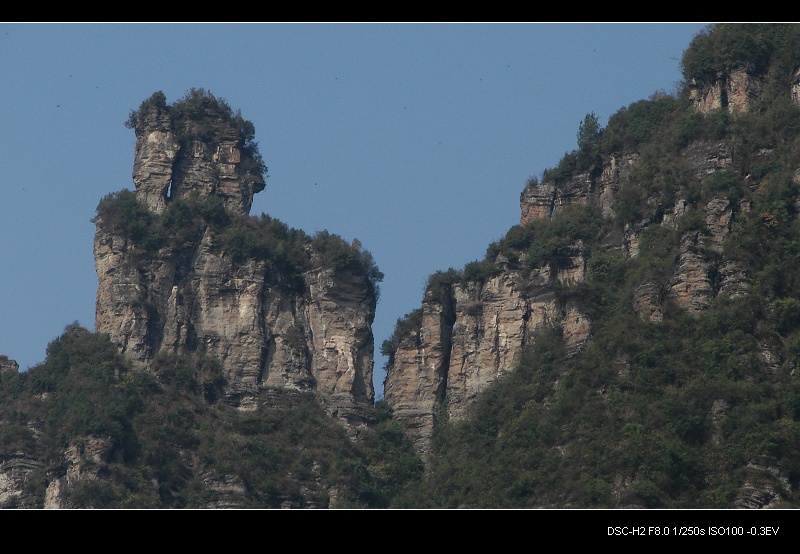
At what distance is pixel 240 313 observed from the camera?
95.7 metres

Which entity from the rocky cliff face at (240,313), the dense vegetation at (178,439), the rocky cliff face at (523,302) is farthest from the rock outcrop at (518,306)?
the dense vegetation at (178,439)

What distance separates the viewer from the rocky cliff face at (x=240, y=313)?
9456cm

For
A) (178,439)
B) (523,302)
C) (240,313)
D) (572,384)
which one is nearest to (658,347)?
(572,384)

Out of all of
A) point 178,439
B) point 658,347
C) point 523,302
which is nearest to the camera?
point 658,347

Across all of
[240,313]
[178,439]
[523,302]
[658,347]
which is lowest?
[178,439]

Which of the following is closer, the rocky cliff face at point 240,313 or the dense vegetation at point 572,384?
the dense vegetation at point 572,384

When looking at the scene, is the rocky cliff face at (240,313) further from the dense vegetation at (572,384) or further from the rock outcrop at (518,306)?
the rock outcrop at (518,306)

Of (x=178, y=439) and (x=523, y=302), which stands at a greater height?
(x=523, y=302)

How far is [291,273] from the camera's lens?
9669cm

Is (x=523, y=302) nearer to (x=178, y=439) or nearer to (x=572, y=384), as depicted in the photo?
(x=572, y=384)

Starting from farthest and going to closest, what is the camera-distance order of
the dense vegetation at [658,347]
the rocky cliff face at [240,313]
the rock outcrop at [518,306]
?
the rocky cliff face at [240,313], the rock outcrop at [518,306], the dense vegetation at [658,347]
